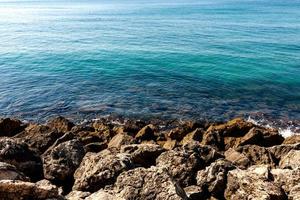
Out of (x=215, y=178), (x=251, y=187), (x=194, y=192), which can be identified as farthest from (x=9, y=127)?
→ (x=251, y=187)

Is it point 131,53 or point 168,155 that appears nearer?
point 168,155

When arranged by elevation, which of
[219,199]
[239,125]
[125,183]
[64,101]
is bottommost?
[64,101]

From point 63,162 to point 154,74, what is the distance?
30162mm

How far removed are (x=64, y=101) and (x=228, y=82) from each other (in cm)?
1799

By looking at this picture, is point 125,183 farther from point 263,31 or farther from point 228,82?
point 263,31

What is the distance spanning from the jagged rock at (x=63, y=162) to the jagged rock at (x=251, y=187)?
6.45 m

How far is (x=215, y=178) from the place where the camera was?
42.6ft

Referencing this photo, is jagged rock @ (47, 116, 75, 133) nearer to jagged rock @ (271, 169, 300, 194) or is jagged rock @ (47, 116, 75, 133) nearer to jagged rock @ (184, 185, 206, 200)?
jagged rock @ (184, 185, 206, 200)

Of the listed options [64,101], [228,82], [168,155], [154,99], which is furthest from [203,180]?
[228,82]

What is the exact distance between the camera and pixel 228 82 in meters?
41.0

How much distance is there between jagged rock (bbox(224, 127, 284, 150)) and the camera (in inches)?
830

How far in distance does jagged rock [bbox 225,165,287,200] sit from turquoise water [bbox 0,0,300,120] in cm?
1790

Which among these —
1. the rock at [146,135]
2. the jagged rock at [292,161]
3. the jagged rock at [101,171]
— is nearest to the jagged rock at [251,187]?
the jagged rock at [292,161]

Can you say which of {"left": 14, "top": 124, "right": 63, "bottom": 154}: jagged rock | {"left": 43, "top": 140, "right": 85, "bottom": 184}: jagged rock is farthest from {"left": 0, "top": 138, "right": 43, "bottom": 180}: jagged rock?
{"left": 14, "top": 124, "right": 63, "bottom": 154}: jagged rock
